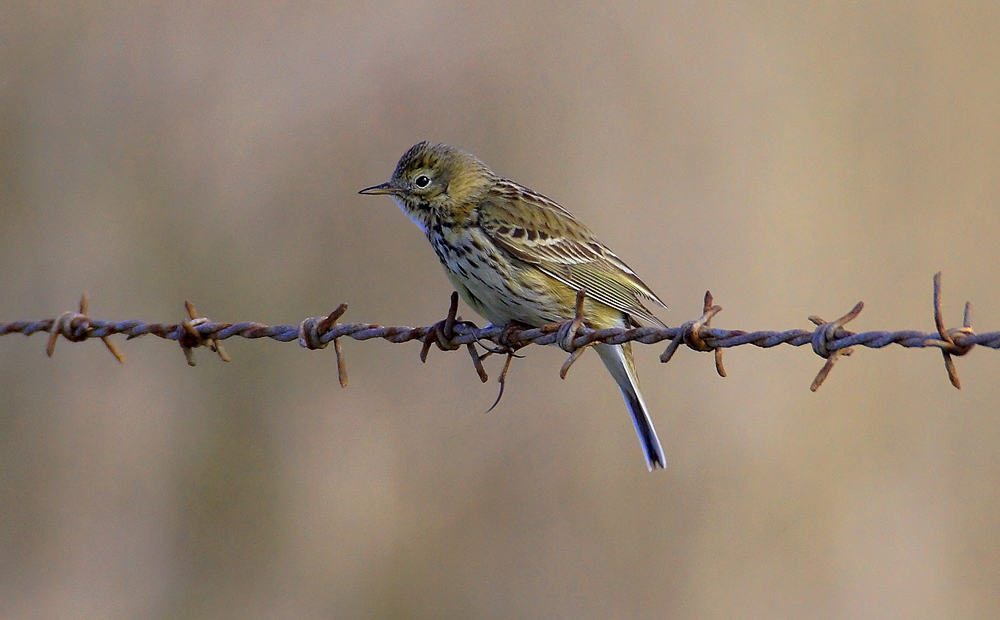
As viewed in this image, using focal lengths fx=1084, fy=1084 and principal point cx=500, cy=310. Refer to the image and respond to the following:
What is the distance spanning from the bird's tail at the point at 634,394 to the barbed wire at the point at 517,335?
137 centimetres

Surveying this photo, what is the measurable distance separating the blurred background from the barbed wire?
5654 mm

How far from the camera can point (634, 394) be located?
6305 millimetres

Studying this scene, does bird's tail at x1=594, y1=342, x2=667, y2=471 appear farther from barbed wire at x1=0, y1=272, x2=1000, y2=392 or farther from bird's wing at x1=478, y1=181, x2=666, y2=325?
barbed wire at x1=0, y1=272, x2=1000, y2=392

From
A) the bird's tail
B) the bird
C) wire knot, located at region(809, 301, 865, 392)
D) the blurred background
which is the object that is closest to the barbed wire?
wire knot, located at region(809, 301, 865, 392)

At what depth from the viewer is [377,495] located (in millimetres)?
10844

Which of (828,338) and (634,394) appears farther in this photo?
(634,394)

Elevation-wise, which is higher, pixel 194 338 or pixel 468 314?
pixel 468 314

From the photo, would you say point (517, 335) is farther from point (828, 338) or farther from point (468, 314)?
point (468, 314)

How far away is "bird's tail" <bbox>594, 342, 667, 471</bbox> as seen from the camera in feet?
20.2

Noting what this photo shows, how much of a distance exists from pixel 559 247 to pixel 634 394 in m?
0.96

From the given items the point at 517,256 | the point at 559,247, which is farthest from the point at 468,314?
the point at 517,256

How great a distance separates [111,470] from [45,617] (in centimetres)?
154

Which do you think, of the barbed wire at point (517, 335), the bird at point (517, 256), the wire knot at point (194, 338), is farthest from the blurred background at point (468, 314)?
→ the wire knot at point (194, 338)

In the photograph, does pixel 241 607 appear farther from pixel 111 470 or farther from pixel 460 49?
pixel 460 49
